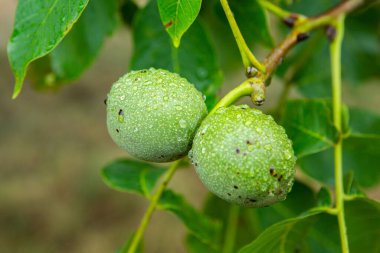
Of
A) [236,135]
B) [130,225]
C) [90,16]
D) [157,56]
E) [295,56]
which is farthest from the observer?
[130,225]

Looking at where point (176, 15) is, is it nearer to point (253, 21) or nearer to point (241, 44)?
point (241, 44)

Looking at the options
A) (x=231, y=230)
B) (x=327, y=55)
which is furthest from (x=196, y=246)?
(x=327, y=55)

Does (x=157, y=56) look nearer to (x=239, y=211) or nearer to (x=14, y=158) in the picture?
(x=239, y=211)

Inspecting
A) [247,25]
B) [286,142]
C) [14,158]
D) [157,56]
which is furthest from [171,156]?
[14,158]

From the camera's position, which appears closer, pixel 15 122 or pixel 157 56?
pixel 157 56

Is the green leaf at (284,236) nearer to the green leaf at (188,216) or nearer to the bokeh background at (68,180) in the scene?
the green leaf at (188,216)

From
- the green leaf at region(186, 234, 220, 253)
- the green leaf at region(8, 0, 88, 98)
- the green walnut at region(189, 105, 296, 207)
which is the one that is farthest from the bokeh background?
the green walnut at region(189, 105, 296, 207)

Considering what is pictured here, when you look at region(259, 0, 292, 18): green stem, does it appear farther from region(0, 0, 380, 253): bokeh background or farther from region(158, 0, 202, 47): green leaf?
region(0, 0, 380, 253): bokeh background
